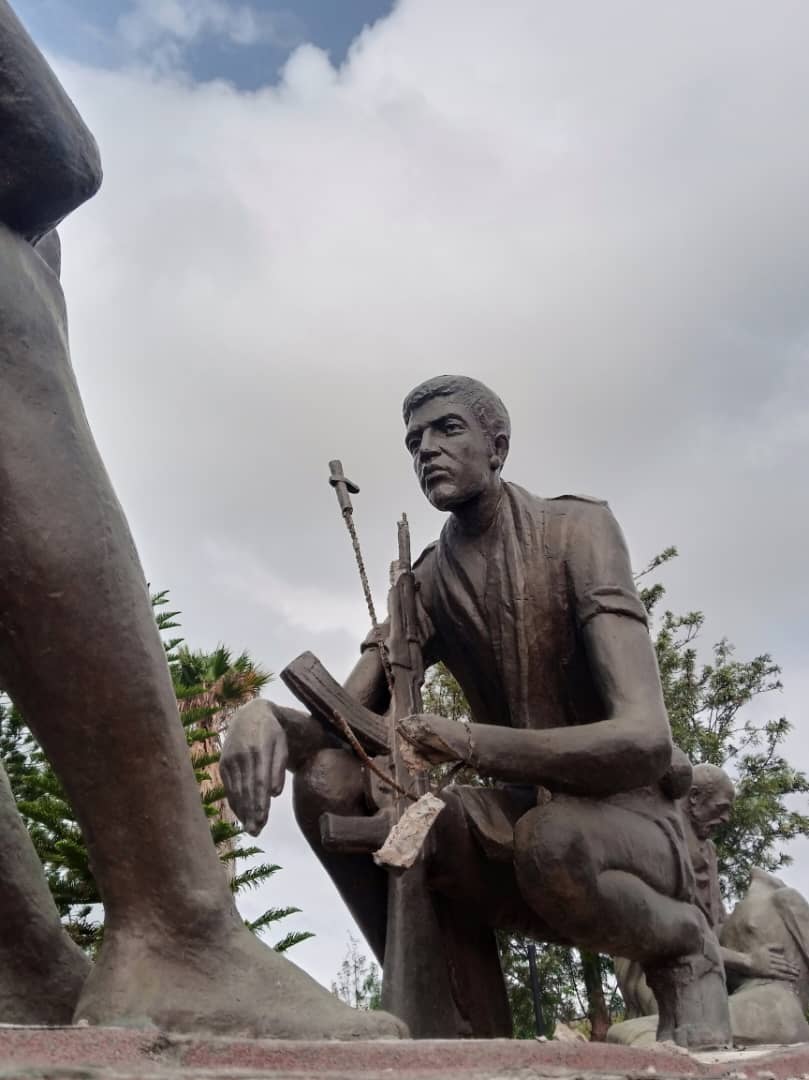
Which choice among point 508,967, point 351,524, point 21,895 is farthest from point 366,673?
point 508,967

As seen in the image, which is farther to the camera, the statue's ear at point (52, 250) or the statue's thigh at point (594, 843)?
the statue's thigh at point (594, 843)

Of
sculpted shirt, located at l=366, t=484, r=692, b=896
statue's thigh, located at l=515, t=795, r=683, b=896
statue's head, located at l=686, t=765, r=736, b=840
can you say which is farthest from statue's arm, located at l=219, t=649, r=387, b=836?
statue's head, located at l=686, t=765, r=736, b=840

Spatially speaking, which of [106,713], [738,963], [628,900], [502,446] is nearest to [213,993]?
[106,713]

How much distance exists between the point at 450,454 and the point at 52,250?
4.62 feet

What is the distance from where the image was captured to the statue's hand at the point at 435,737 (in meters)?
2.54

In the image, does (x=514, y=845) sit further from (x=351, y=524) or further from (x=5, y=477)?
(x=5, y=477)

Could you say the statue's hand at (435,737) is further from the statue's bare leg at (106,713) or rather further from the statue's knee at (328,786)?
the statue's bare leg at (106,713)

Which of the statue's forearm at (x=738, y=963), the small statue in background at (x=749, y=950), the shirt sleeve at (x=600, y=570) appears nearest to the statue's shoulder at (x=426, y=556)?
the shirt sleeve at (x=600, y=570)

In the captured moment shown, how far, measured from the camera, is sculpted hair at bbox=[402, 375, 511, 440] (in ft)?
10.8

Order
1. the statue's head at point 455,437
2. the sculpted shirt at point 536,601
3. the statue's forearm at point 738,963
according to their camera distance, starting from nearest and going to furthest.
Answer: the sculpted shirt at point 536,601, the statue's head at point 455,437, the statue's forearm at point 738,963

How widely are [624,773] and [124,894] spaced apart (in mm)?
1446

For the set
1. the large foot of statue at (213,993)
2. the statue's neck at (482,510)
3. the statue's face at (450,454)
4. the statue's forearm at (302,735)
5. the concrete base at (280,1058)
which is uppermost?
the statue's face at (450,454)

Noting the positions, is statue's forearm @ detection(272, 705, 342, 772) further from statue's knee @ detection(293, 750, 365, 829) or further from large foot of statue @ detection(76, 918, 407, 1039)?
large foot of statue @ detection(76, 918, 407, 1039)

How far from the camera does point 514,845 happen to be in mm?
2793
